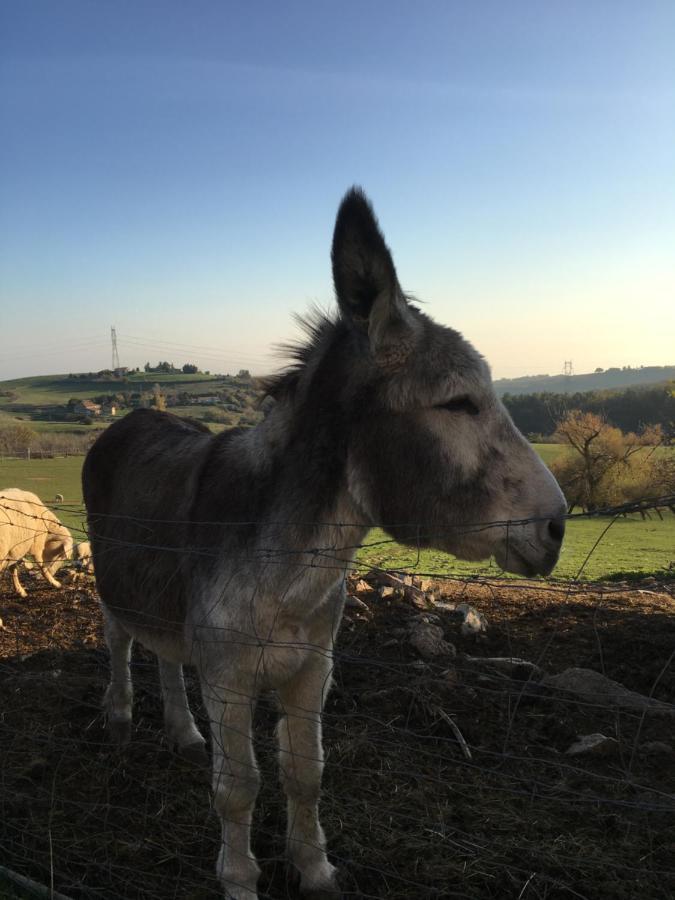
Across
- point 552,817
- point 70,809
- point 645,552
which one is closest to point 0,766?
point 70,809

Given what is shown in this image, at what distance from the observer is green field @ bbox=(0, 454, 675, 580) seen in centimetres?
1005

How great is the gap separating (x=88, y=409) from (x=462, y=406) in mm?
51357

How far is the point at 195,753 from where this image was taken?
4.43 m

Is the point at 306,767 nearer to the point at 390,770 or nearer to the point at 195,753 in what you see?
the point at 390,770

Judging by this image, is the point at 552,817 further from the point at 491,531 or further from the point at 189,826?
the point at 491,531

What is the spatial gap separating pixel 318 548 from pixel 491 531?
2.40 feet

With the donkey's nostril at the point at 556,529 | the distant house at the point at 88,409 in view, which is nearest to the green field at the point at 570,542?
the donkey's nostril at the point at 556,529

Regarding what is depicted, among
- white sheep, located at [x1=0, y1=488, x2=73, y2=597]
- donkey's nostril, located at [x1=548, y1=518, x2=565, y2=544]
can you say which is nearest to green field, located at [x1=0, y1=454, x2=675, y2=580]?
white sheep, located at [x1=0, y1=488, x2=73, y2=597]

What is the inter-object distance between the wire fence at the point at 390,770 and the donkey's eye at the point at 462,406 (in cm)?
45

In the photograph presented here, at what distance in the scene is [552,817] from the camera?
12.1 feet

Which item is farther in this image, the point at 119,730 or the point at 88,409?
the point at 88,409

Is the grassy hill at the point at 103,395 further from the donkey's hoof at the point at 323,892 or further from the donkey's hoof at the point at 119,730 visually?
the donkey's hoof at the point at 323,892

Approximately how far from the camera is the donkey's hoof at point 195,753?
439cm

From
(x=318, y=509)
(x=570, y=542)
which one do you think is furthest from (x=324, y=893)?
(x=570, y=542)
